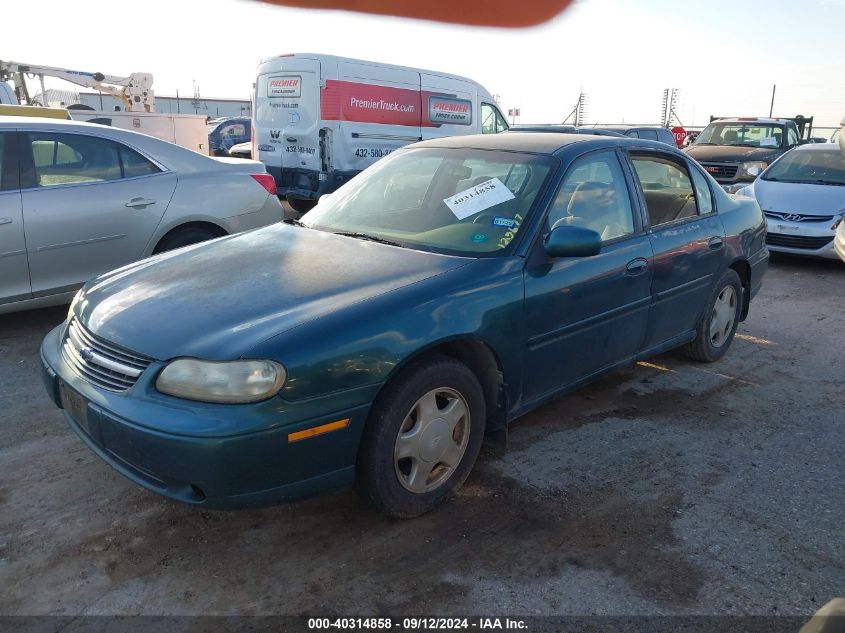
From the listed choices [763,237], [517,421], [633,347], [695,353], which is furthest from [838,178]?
[517,421]

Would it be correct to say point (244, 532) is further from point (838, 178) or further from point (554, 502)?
point (838, 178)

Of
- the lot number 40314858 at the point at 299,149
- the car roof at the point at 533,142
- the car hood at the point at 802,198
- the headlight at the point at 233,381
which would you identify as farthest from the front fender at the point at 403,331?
the lot number 40314858 at the point at 299,149

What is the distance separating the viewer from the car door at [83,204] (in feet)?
15.4

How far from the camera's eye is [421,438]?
274cm

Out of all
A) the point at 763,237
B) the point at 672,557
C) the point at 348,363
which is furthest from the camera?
the point at 763,237

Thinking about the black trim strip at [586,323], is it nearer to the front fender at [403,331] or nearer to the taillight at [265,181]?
the front fender at [403,331]

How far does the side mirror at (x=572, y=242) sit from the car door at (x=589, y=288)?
0.07 meters

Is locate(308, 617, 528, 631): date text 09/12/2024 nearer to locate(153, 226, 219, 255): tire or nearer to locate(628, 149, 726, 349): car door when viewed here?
locate(628, 149, 726, 349): car door

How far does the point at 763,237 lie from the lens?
16.5 feet

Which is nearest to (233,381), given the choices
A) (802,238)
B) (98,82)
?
(802,238)

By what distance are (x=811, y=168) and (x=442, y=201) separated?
748 centimetres

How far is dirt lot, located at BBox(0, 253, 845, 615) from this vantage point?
2.38 m

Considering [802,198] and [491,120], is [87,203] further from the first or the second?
[491,120]

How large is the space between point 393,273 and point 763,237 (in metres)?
3.44
